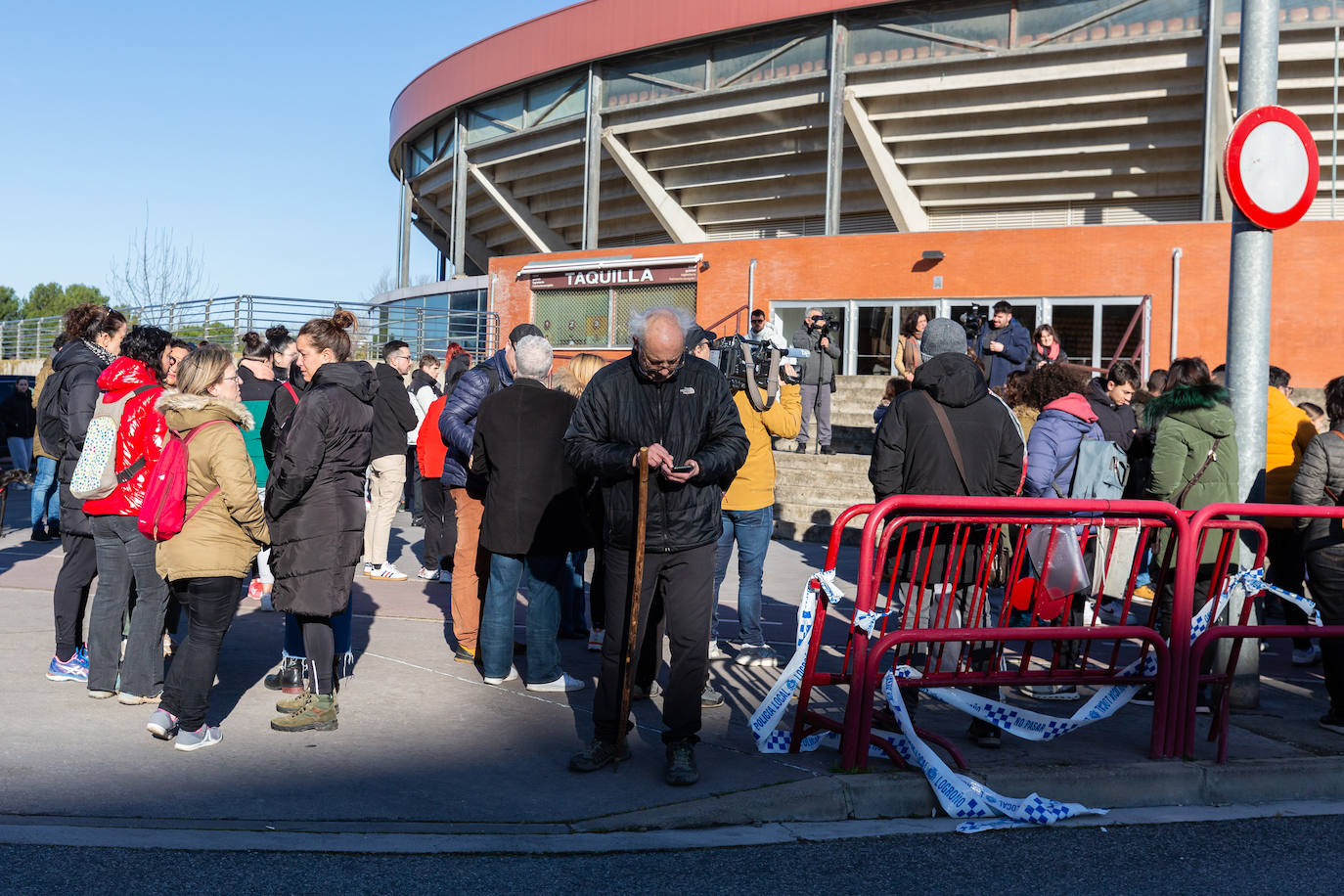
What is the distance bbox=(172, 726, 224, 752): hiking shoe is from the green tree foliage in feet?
278

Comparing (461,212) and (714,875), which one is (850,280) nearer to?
(461,212)

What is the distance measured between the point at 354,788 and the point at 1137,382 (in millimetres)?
6683

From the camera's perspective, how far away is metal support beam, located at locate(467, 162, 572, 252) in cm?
3262

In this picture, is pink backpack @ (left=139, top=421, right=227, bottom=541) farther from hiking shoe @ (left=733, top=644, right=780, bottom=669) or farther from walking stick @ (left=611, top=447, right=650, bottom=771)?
hiking shoe @ (left=733, top=644, right=780, bottom=669)

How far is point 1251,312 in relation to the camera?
20.3ft

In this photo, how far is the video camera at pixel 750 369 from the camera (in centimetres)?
677

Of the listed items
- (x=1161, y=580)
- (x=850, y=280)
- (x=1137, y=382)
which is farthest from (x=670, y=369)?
(x=850, y=280)

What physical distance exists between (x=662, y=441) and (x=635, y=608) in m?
0.71

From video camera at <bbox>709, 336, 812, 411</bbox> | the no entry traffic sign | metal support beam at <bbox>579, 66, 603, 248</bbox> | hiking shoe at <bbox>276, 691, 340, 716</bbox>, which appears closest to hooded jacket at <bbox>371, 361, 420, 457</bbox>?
video camera at <bbox>709, 336, 812, 411</bbox>

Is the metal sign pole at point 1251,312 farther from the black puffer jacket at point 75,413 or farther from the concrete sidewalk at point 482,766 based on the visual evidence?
the black puffer jacket at point 75,413

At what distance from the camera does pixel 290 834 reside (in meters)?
4.11

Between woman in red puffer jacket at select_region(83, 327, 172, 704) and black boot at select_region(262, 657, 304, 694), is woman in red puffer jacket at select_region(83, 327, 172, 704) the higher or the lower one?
the higher one

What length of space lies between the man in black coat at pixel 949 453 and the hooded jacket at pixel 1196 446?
131 cm

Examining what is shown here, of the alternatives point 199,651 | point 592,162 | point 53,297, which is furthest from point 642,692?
point 53,297
